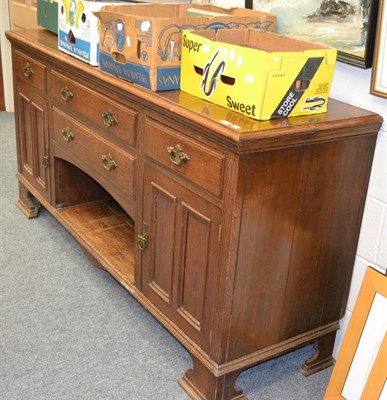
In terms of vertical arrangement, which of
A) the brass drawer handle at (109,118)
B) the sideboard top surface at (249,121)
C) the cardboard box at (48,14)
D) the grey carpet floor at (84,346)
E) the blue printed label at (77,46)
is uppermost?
the cardboard box at (48,14)

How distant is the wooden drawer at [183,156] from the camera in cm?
162

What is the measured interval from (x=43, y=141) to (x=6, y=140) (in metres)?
1.62

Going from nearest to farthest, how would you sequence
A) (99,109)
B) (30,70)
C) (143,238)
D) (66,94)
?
(143,238), (99,109), (66,94), (30,70)

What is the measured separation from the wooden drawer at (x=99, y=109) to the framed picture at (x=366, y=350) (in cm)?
90

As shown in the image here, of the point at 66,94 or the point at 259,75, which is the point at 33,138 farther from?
the point at 259,75

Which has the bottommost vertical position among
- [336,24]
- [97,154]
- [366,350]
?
[366,350]

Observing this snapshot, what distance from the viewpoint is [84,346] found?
2146mm

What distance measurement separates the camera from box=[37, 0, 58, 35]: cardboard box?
8.82 feet

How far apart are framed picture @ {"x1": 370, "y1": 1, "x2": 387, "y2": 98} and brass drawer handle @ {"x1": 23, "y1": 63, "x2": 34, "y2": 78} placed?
63.6 inches

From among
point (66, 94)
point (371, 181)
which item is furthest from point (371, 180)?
point (66, 94)

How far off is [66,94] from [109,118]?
1.32 feet

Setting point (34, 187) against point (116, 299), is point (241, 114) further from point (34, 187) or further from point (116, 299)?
point (34, 187)

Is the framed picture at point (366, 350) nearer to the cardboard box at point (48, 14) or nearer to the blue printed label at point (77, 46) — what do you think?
the blue printed label at point (77, 46)

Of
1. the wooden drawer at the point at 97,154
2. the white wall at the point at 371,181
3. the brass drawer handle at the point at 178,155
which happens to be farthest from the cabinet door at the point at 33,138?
the white wall at the point at 371,181
